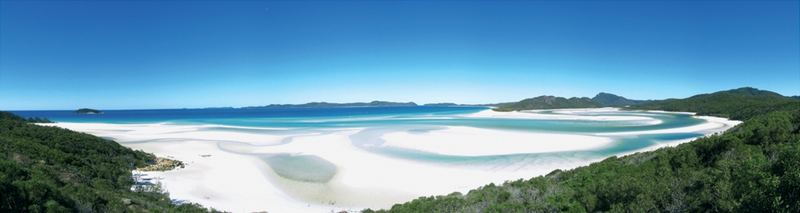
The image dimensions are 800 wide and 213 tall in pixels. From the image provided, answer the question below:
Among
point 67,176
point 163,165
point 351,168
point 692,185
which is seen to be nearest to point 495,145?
point 351,168

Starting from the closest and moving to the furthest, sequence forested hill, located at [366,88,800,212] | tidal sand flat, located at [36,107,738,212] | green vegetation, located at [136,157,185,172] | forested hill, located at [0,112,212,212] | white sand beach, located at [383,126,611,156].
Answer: forested hill, located at [366,88,800,212] → forested hill, located at [0,112,212,212] → tidal sand flat, located at [36,107,738,212] → green vegetation, located at [136,157,185,172] → white sand beach, located at [383,126,611,156]

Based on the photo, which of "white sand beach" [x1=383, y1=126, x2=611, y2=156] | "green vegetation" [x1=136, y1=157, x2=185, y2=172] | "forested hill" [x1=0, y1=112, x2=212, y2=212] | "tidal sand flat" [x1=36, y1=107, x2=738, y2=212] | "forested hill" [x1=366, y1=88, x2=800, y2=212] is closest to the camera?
"forested hill" [x1=366, y1=88, x2=800, y2=212]

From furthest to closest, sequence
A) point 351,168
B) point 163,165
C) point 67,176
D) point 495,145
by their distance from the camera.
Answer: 1. point 495,145
2. point 351,168
3. point 163,165
4. point 67,176

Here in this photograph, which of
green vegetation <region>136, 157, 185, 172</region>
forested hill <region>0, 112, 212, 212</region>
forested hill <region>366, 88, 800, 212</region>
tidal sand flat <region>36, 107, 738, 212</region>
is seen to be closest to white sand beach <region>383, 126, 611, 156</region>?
tidal sand flat <region>36, 107, 738, 212</region>

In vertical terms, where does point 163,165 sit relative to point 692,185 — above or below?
below

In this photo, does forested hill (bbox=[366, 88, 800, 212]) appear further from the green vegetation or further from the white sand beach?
the green vegetation

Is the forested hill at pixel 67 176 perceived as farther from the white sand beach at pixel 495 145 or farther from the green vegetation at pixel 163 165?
the white sand beach at pixel 495 145

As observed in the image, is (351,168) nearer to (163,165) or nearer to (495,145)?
(163,165)
